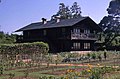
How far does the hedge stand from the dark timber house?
1642 centimetres

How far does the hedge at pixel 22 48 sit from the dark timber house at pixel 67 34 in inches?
647

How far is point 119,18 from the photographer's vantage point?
82.6m

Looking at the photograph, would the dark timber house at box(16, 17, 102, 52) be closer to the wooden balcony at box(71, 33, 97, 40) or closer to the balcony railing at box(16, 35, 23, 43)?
the wooden balcony at box(71, 33, 97, 40)

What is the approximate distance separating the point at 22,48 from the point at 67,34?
22381 mm

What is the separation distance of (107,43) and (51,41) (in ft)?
44.4

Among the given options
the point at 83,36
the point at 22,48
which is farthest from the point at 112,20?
the point at 22,48

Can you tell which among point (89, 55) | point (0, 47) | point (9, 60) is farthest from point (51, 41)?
point (9, 60)

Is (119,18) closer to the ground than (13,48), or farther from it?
farther from it

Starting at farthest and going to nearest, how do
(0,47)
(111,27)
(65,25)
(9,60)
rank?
(111,27), (65,25), (0,47), (9,60)

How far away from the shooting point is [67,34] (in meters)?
55.6

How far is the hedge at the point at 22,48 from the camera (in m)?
31.4

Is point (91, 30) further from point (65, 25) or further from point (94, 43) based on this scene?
point (65, 25)

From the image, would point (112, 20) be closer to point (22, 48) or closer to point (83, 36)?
point (83, 36)

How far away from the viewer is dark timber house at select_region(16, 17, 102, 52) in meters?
55.9
